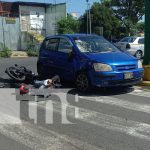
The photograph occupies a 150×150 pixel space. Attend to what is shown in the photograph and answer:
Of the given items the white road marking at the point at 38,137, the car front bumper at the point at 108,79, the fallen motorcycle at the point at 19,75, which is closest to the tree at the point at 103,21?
the fallen motorcycle at the point at 19,75

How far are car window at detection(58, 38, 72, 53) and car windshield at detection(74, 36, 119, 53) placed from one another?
0.25 m

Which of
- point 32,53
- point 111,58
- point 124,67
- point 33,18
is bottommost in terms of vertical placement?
point 32,53

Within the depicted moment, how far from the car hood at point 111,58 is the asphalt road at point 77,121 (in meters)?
0.85

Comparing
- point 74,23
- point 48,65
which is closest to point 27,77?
point 48,65

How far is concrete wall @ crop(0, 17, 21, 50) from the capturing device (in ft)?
120

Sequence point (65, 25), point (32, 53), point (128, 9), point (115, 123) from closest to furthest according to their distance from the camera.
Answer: point (115, 123) < point (32, 53) < point (65, 25) < point (128, 9)

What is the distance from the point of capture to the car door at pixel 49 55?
41.5ft

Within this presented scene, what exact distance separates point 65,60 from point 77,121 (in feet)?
14.0

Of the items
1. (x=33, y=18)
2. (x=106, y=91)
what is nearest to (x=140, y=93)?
(x=106, y=91)

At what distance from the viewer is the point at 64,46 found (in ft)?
40.5

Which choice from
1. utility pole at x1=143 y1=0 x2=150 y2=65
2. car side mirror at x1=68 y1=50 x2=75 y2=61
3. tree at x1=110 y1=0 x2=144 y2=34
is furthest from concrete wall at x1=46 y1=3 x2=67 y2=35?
car side mirror at x1=68 y1=50 x2=75 y2=61

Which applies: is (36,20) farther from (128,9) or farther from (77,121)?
(77,121)

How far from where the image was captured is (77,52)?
11594mm

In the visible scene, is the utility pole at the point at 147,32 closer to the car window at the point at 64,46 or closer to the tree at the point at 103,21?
the car window at the point at 64,46
